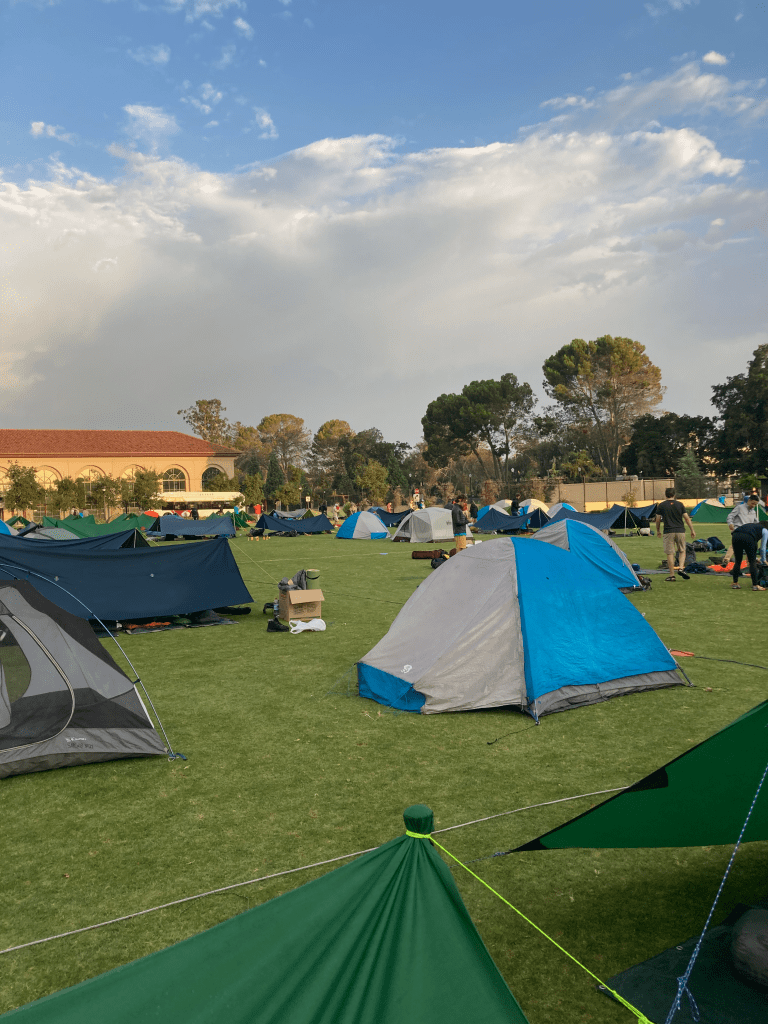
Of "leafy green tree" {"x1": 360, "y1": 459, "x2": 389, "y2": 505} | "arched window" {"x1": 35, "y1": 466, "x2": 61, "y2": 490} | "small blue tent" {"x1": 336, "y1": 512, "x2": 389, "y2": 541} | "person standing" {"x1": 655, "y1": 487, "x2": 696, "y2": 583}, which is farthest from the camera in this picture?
"arched window" {"x1": 35, "y1": 466, "x2": 61, "y2": 490}

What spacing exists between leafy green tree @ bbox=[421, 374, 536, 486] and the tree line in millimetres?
90

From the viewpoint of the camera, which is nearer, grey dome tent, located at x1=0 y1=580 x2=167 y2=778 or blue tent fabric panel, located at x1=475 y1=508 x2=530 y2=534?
grey dome tent, located at x1=0 y1=580 x2=167 y2=778

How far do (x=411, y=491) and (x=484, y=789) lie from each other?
64.4 m

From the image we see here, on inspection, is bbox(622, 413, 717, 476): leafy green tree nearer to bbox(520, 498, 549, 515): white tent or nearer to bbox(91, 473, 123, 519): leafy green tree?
bbox(520, 498, 549, 515): white tent

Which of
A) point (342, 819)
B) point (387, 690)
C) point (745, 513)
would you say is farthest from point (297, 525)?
point (342, 819)

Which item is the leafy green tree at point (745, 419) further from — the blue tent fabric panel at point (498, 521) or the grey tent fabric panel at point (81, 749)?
the grey tent fabric panel at point (81, 749)

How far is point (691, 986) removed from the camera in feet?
9.30

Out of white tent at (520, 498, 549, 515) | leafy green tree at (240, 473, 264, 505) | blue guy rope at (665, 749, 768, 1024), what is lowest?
blue guy rope at (665, 749, 768, 1024)

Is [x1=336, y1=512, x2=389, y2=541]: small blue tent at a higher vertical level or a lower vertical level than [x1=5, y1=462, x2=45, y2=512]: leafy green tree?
lower

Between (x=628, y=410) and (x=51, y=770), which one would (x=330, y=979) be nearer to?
(x=51, y=770)

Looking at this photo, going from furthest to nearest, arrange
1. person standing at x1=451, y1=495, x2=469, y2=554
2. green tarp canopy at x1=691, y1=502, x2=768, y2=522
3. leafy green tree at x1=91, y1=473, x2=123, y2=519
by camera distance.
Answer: leafy green tree at x1=91, y1=473, x2=123, y2=519, green tarp canopy at x1=691, y1=502, x2=768, y2=522, person standing at x1=451, y1=495, x2=469, y2=554

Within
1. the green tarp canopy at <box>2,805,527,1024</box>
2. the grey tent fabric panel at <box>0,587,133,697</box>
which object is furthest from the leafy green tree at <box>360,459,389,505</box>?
the green tarp canopy at <box>2,805,527,1024</box>

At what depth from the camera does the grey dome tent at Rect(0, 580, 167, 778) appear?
555cm

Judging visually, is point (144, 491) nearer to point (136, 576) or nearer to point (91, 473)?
point (91, 473)
